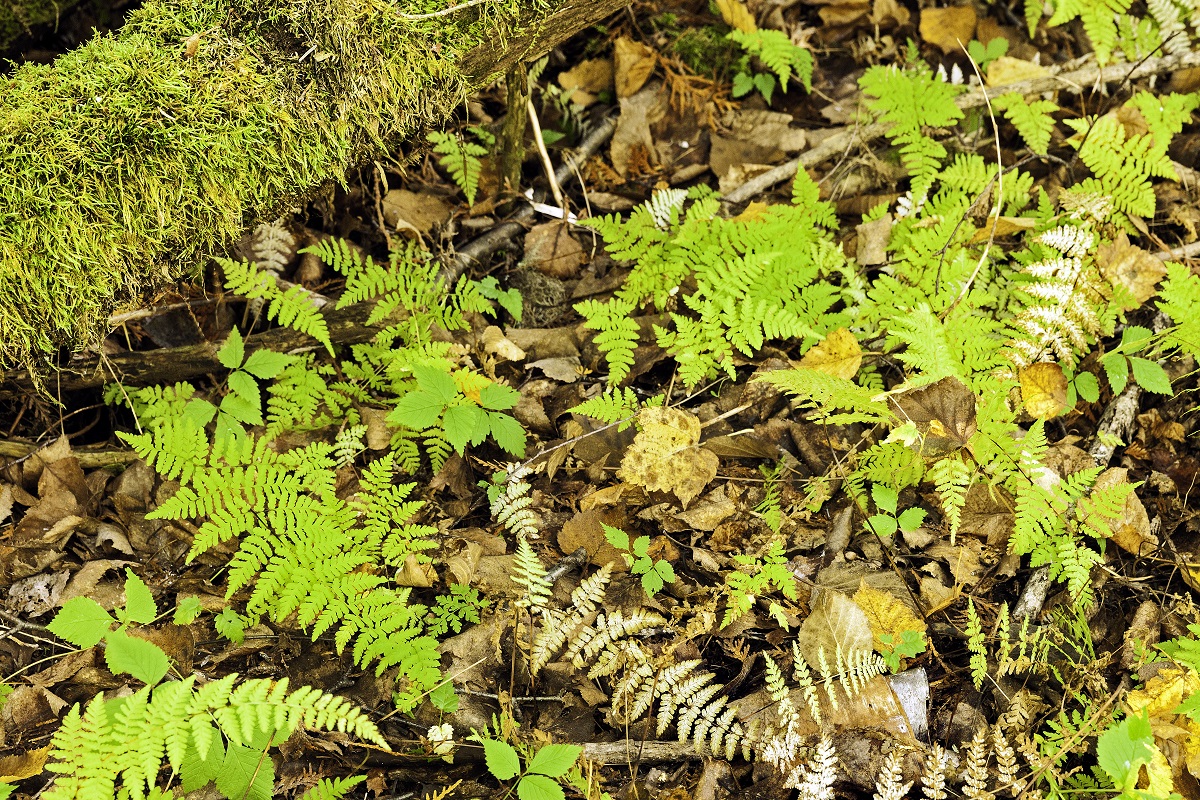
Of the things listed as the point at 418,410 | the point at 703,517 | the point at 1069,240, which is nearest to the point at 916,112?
the point at 1069,240

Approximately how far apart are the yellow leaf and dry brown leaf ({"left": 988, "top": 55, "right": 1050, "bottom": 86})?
A: 1.49 metres

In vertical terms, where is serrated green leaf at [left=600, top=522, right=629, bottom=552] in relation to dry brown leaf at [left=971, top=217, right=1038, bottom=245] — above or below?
below

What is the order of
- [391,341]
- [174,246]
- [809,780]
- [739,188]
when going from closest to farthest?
[809,780] → [174,246] → [391,341] → [739,188]

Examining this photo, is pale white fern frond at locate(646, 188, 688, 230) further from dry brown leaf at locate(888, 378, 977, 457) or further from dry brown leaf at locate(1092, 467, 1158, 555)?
dry brown leaf at locate(1092, 467, 1158, 555)

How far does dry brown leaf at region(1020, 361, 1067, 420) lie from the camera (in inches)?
141

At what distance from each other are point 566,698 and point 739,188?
2.95m

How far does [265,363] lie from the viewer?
361cm

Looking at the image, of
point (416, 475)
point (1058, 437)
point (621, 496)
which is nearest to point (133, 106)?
point (416, 475)

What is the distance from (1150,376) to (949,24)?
2808mm

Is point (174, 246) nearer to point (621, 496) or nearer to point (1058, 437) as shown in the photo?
point (621, 496)

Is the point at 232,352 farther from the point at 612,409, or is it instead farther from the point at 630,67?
the point at 630,67

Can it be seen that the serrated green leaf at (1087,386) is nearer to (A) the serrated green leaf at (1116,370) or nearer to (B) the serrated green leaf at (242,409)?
(A) the serrated green leaf at (1116,370)

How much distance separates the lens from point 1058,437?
3664mm

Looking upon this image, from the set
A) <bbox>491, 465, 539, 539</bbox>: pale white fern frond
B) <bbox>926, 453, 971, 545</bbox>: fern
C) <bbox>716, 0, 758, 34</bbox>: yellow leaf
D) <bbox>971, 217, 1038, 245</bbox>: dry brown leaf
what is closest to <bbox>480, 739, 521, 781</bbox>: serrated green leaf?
<bbox>491, 465, 539, 539</bbox>: pale white fern frond
